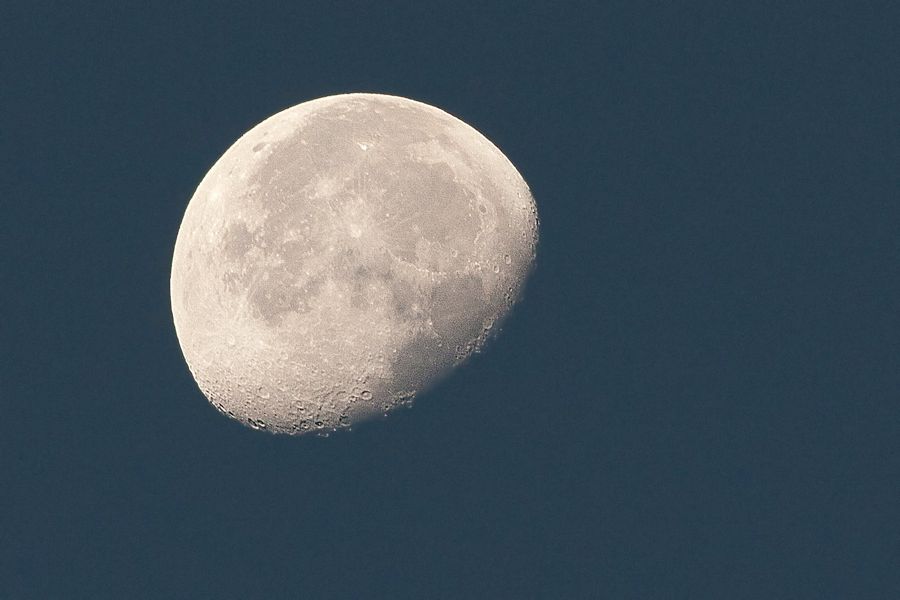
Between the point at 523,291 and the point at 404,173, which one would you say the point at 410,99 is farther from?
the point at 523,291

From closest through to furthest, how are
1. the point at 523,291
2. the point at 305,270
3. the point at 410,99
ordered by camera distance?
the point at 305,270, the point at 523,291, the point at 410,99

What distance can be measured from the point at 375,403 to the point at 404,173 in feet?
7.26

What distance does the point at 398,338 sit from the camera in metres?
9.06

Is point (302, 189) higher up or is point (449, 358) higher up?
→ point (302, 189)

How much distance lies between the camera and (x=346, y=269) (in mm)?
8969

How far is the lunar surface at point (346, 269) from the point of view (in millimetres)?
9016

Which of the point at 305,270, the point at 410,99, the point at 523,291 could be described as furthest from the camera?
the point at 410,99

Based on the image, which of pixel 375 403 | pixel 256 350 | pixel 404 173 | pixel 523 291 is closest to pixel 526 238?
pixel 523 291

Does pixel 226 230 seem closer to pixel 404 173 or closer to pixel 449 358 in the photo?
pixel 404 173

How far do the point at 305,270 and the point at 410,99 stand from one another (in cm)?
266

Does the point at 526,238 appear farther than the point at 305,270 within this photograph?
Yes

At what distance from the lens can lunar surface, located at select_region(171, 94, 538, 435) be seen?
9016mm

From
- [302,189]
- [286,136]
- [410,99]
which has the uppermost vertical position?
[410,99]

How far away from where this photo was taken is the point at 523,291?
978 cm
